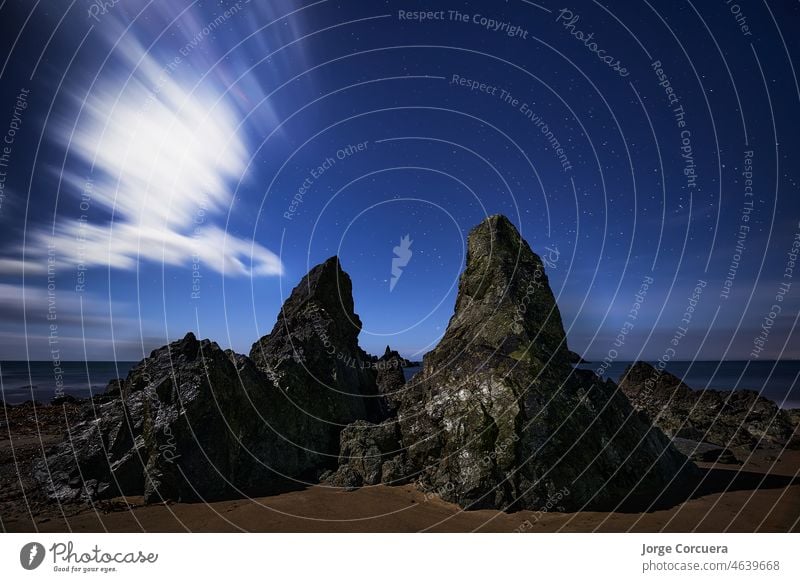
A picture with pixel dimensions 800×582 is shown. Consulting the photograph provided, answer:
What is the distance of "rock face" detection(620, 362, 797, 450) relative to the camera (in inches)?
570

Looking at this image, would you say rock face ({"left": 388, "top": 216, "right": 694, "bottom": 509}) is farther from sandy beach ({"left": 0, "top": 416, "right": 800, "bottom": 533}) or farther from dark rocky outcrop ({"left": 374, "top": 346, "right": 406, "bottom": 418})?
dark rocky outcrop ({"left": 374, "top": 346, "right": 406, "bottom": 418})

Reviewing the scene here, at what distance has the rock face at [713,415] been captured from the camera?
47.5 feet

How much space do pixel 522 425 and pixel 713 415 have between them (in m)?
15.2

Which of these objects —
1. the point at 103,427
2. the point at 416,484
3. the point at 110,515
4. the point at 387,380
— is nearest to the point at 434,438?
the point at 416,484

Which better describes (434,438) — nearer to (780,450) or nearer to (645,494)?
(645,494)

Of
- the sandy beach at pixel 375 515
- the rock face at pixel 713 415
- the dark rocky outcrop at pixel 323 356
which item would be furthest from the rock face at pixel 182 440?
the rock face at pixel 713 415

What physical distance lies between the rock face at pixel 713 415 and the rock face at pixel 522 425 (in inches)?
269

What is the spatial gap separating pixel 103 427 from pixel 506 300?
35.9 feet

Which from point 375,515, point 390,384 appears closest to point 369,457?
point 375,515

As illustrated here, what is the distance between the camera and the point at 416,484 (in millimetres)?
8656

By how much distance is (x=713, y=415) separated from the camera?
56.2 feet

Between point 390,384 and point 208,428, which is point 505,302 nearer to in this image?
point 208,428

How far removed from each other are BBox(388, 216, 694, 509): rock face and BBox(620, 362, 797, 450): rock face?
6837 millimetres
